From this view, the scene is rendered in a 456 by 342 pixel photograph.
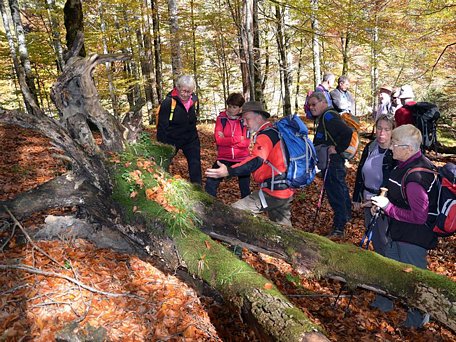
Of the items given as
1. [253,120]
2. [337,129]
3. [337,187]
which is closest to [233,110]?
[253,120]

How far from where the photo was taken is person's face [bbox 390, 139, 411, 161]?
346 cm

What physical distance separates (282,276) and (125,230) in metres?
2.51

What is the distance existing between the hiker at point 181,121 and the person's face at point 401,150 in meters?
3.44

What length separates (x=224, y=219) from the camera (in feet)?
12.4

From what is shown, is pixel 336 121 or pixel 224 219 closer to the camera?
pixel 224 219

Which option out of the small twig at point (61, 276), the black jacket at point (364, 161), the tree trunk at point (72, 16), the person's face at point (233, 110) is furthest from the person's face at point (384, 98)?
the tree trunk at point (72, 16)

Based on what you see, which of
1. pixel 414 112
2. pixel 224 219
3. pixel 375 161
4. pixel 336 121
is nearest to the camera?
pixel 224 219

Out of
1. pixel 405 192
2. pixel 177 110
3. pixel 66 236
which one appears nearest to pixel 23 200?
pixel 66 236

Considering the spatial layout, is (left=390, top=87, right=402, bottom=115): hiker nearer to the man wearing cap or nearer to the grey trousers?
the man wearing cap

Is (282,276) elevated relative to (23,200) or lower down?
lower down

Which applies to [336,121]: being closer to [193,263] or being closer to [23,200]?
[193,263]

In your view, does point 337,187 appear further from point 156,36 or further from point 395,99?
point 156,36

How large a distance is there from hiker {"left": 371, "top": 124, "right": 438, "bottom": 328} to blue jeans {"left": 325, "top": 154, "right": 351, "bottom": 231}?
2.06m

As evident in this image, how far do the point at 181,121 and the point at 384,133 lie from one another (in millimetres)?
3457
